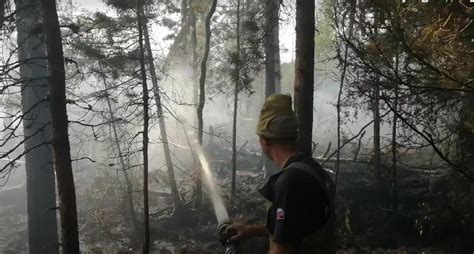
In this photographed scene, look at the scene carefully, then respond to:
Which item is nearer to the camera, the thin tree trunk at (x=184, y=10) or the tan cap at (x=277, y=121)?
the tan cap at (x=277, y=121)

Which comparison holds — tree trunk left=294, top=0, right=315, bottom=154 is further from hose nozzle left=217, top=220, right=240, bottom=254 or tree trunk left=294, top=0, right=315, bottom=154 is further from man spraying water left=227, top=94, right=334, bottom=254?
man spraying water left=227, top=94, right=334, bottom=254

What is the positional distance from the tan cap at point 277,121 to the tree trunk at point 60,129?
20.1 ft

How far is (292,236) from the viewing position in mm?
2213

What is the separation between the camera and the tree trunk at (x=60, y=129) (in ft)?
24.7

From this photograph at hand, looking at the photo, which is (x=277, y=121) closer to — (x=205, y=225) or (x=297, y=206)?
(x=297, y=206)

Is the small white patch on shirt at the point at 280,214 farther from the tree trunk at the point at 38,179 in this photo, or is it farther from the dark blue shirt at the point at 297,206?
the tree trunk at the point at 38,179

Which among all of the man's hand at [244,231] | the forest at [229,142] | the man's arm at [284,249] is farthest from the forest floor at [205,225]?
the man's arm at [284,249]

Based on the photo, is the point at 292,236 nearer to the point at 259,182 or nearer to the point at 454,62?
the point at 454,62

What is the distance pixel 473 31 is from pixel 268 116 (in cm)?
610

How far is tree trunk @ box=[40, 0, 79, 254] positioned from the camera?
24.7 ft

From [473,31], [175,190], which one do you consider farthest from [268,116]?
[175,190]

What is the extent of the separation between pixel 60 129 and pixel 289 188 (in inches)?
258

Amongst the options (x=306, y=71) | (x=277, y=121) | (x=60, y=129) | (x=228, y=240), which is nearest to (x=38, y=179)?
(x=60, y=129)

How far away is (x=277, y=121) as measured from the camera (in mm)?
2520
